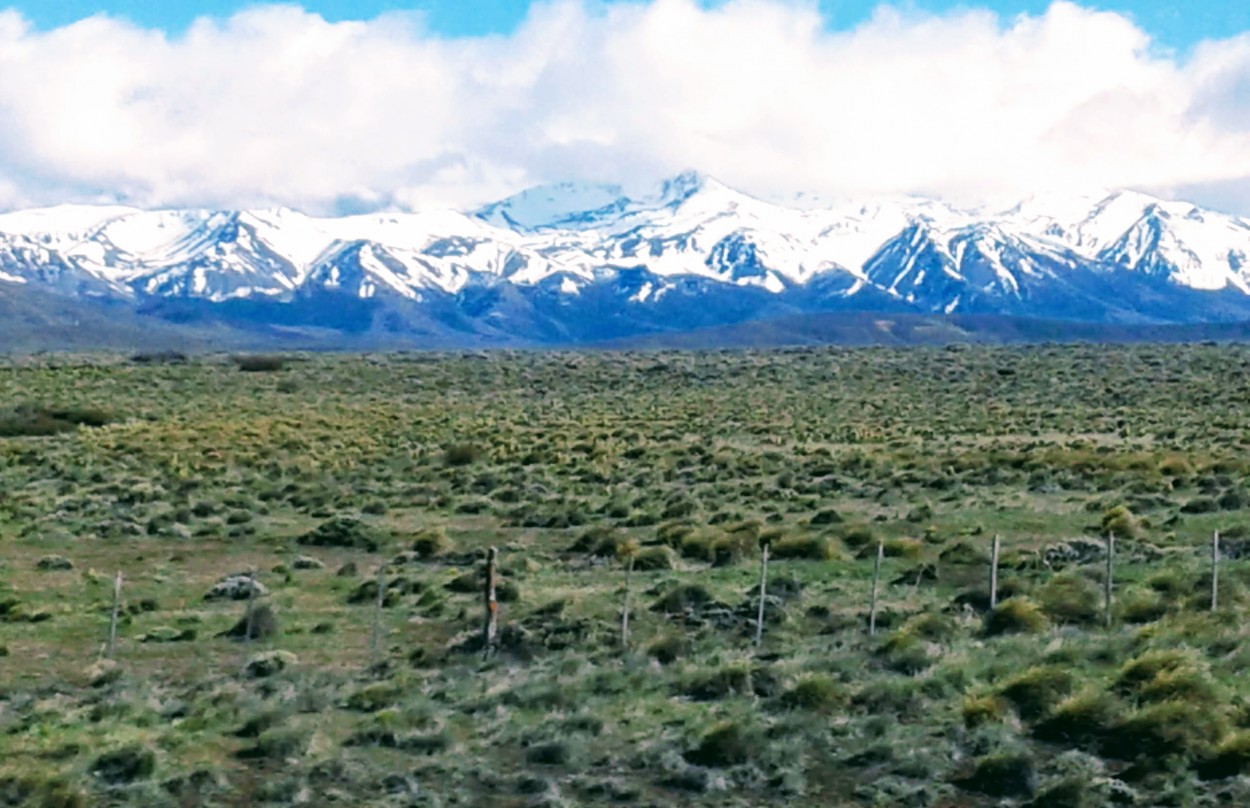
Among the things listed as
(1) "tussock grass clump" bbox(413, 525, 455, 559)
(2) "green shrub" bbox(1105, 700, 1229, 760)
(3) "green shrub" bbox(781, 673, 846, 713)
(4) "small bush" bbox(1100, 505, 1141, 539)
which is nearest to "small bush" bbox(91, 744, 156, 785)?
(3) "green shrub" bbox(781, 673, 846, 713)

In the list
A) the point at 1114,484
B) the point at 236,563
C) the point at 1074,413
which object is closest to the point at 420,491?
the point at 236,563

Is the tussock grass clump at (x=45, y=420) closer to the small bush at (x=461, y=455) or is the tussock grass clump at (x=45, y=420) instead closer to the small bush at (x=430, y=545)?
the small bush at (x=461, y=455)

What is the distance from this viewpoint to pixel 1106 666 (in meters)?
16.2

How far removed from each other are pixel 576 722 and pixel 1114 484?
24101 millimetres

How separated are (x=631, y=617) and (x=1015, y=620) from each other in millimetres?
5495

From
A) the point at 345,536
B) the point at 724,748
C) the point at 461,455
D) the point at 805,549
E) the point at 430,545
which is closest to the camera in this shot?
the point at 724,748

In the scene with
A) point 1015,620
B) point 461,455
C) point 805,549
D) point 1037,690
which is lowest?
point 461,455

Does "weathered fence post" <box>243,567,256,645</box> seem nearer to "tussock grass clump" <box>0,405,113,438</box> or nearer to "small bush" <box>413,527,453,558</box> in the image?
"small bush" <box>413,527,453,558</box>

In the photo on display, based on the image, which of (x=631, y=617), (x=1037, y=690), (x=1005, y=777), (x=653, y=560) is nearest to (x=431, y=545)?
(x=653, y=560)

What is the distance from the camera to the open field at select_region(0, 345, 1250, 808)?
1383cm

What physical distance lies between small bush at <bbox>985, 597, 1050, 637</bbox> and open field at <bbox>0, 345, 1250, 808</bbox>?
5cm

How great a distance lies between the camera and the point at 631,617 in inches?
864

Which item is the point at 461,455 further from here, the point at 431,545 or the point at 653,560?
→ the point at 653,560

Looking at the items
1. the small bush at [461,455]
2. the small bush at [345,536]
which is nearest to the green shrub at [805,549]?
the small bush at [345,536]
